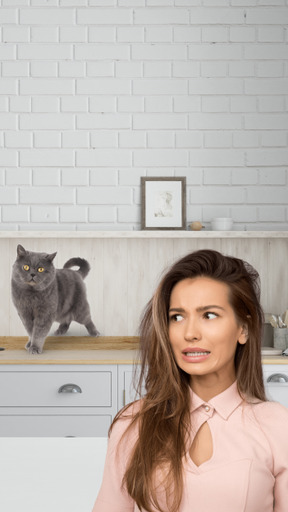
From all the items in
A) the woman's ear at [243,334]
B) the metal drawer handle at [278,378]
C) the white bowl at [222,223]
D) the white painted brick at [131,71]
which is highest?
the white painted brick at [131,71]

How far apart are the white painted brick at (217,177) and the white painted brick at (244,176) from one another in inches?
1.4

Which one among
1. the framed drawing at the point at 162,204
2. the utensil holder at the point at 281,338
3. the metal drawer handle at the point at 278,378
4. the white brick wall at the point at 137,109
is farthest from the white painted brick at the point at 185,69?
the metal drawer handle at the point at 278,378

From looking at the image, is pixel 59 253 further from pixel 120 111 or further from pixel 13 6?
pixel 13 6

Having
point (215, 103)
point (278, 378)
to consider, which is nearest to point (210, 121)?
point (215, 103)

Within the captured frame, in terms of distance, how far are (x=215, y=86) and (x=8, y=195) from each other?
1344 millimetres

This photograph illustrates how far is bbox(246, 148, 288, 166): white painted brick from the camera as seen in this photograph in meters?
3.33

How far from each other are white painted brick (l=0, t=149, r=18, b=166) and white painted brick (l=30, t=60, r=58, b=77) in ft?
1.52

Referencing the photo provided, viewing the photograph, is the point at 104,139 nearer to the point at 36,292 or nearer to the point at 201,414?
the point at 36,292

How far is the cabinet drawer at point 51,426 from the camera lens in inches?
109

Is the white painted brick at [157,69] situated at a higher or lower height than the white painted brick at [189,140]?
higher

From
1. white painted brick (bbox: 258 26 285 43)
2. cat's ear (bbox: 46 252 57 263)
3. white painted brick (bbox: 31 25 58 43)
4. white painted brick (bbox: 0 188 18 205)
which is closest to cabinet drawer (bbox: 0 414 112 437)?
cat's ear (bbox: 46 252 57 263)

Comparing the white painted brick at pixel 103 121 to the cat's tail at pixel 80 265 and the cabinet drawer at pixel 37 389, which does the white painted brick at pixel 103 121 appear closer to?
the cat's tail at pixel 80 265

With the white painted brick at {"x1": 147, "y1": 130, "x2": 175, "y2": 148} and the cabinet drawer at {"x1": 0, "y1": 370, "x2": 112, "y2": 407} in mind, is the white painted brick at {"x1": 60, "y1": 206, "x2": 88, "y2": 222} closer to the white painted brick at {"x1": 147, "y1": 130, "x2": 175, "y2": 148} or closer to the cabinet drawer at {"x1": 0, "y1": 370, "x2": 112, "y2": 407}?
the white painted brick at {"x1": 147, "y1": 130, "x2": 175, "y2": 148}

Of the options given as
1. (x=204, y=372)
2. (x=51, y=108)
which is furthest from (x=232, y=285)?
(x=51, y=108)
